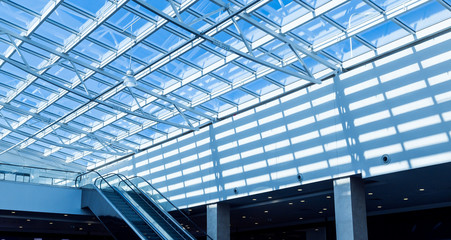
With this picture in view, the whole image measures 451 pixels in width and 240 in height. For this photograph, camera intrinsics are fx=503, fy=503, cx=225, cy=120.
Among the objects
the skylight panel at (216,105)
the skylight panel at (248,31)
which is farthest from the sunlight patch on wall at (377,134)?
the skylight panel at (216,105)

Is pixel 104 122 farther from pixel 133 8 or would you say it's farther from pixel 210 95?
pixel 133 8

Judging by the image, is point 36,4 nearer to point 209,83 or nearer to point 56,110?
point 209,83

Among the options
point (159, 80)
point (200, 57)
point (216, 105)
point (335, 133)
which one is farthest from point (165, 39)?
point (335, 133)

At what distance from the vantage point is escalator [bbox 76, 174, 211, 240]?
17.7 metres

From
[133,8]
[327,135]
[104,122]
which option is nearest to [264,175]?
[327,135]

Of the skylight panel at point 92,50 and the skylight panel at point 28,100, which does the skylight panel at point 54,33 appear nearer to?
the skylight panel at point 92,50

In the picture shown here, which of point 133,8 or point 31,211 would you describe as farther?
point 31,211

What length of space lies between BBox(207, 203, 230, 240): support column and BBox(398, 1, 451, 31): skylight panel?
458 inches

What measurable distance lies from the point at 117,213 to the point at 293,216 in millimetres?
10478

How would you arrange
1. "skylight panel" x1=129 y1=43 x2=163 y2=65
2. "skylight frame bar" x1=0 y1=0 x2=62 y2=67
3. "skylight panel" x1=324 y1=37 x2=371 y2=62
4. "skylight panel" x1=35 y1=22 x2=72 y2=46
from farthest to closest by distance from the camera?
"skylight panel" x1=129 y1=43 x2=163 y2=65 < "skylight panel" x1=35 y1=22 x2=72 y2=46 < "skylight panel" x1=324 y1=37 x2=371 y2=62 < "skylight frame bar" x1=0 y1=0 x2=62 y2=67

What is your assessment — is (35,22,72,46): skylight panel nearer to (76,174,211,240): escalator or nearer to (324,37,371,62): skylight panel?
(76,174,211,240): escalator

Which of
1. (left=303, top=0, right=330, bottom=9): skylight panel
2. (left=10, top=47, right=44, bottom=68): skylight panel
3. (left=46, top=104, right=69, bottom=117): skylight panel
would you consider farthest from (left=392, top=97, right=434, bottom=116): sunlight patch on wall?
(left=46, top=104, right=69, bottom=117): skylight panel

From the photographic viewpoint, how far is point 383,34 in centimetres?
1597

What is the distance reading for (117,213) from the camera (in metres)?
18.9
